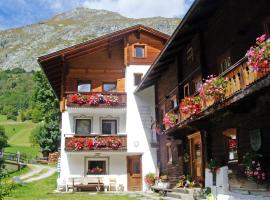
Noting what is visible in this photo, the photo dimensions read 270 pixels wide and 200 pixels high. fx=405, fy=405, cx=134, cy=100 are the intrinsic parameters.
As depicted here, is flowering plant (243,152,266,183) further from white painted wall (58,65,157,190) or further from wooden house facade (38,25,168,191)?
white painted wall (58,65,157,190)

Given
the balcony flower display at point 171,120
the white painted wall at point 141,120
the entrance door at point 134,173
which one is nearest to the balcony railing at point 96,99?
the white painted wall at point 141,120

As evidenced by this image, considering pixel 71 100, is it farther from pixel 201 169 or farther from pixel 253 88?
pixel 253 88

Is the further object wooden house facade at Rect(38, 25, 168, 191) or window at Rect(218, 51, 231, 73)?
wooden house facade at Rect(38, 25, 168, 191)

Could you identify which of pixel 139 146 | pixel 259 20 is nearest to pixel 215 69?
pixel 259 20

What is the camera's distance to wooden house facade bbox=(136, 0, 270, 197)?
11484mm

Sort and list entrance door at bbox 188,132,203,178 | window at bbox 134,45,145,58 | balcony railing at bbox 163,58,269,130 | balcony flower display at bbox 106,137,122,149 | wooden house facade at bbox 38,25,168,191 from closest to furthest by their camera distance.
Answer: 1. balcony railing at bbox 163,58,269,130
2. entrance door at bbox 188,132,203,178
3. balcony flower display at bbox 106,137,122,149
4. wooden house facade at bbox 38,25,168,191
5. window at bbox 134,45,145,58

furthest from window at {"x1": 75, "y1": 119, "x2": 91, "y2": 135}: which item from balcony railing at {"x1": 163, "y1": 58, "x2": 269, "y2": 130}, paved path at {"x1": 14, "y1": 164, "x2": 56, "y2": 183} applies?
balcony railing at {"x1": 163, "y1": 58, "x2": 269, "y2": 130}

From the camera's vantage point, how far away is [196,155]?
59.6ft

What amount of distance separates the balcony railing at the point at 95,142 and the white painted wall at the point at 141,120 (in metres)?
0.75

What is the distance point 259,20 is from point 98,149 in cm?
1642

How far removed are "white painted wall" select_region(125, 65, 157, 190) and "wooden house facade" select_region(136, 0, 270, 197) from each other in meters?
4.79

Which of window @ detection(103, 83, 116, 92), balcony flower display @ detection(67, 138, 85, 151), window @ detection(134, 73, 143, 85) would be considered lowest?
balcony flower display @ detection(67, 138, 85, 151)

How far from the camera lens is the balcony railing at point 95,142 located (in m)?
26.1

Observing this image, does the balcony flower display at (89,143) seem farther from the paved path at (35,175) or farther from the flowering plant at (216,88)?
the flowering plant at (216,88)
